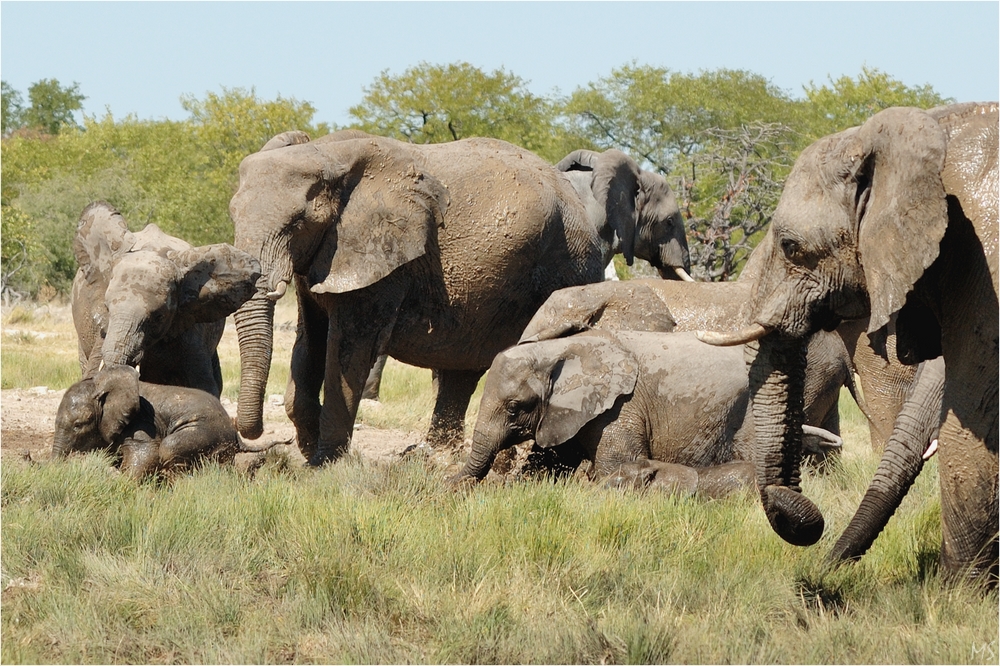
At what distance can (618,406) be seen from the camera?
8188mm

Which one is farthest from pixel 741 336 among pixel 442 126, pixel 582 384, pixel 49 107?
pixel 49 107

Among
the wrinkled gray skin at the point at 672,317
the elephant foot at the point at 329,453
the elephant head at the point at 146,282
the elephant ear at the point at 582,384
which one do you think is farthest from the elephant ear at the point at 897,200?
the elephant foot at the point at 329,453

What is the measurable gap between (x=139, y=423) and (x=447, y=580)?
284 centimetres

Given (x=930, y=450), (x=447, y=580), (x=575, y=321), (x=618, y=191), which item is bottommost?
(x=447, y=580)

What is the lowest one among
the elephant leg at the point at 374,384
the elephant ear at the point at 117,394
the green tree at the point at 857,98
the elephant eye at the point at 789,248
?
the elephant leg at the point at 374,384

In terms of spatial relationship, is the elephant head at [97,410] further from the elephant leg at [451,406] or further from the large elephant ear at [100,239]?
the elephant leg at [451,406]

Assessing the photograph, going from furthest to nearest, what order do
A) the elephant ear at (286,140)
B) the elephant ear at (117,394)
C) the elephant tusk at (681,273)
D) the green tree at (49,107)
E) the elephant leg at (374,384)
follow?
the green tree at (49,107), the elephant leg at (374,384), the elephant tusk at (681,273), the elephant ear at (286,140), the elephant ear at (117,394)

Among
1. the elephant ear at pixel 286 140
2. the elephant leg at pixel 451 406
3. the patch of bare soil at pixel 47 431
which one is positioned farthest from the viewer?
the elephant leg at pixel 451 406

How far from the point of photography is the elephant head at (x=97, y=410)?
24.8ft

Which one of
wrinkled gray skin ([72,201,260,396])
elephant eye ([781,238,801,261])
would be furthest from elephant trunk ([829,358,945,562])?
wrinkled gray skin ([72,201,260,396])

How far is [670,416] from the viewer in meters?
8.20

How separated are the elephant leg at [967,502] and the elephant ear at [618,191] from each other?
323 inches

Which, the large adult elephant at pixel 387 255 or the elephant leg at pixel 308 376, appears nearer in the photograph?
the large adult elephant at pixel 387 255

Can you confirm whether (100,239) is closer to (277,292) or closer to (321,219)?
(277,292)
